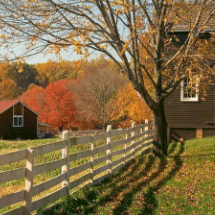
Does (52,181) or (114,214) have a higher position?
(52,181)

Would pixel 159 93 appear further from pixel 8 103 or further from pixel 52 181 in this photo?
pixel 8 103

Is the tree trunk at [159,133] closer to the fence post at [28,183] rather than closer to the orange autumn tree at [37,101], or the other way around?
the fence post at [28,183]

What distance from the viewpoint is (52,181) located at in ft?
22.7

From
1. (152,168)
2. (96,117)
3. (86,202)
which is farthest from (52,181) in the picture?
(96,117)

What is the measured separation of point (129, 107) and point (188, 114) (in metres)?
20.4

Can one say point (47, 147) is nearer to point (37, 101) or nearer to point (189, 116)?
point (189, 116)

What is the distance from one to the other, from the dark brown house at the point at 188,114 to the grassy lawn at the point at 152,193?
35.4ft

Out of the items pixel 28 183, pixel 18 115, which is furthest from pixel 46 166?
pixel 18 115

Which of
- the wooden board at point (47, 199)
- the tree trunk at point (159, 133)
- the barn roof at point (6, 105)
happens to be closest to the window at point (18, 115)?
the barn roof at point (6, 105)

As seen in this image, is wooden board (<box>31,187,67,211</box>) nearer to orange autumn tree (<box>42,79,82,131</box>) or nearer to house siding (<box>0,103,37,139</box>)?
house siding (<box>0,103,37,139</box>)

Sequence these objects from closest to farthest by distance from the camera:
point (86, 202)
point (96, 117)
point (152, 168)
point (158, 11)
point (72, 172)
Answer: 1. point (86, 202)
2. point (72, 172)
3. point (152, 168)
4. point (158, 11)
5. point (96, 117)

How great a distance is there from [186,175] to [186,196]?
2274 millimetres

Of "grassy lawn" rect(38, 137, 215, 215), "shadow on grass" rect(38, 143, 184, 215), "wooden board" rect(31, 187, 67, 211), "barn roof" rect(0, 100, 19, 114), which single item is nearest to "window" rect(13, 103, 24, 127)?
"barn roof" rect(0, 100, 19, 114)

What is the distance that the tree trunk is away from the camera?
14.2 metres
